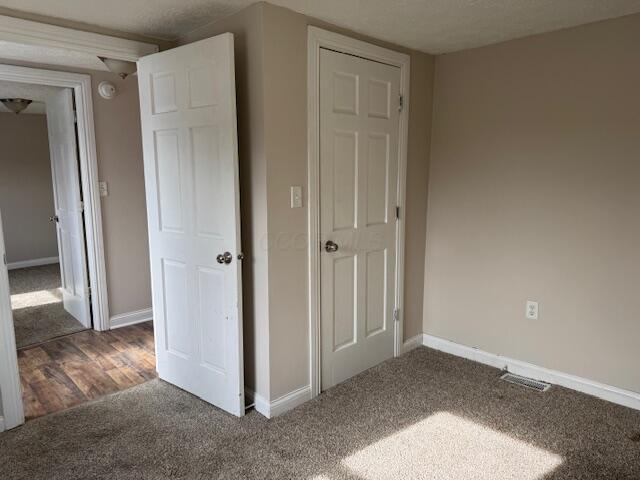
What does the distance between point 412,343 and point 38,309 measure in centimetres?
357

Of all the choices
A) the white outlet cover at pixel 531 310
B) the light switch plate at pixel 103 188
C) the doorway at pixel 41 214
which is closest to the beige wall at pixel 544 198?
the white outlet cover at pixel 531 310

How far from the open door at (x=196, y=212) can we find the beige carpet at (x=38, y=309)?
5.23 feet

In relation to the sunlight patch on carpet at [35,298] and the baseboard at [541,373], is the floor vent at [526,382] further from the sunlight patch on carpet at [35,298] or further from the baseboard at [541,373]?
the sunlight patch on carpet at [35,298]

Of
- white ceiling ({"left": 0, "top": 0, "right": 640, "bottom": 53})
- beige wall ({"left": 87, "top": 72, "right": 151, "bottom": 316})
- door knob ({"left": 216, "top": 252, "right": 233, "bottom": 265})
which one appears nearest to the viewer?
white ceiling ({"left": 0, "top": 0, "right": 640, "bottom": 53})

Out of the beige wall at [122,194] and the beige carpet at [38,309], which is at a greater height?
the beige wall at [122,194]

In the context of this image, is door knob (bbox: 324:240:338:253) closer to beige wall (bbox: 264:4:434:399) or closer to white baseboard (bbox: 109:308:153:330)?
beige wall (bbox: 264:4:434:399)

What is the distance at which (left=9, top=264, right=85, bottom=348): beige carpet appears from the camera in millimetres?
3805

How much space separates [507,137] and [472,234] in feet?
2.24

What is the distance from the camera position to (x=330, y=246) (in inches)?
105

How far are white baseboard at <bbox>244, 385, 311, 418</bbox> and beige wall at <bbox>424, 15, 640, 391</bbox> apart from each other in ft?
4.28

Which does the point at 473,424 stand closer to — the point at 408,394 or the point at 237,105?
the point at 408,394

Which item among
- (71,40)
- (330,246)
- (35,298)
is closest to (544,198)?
(330,246)

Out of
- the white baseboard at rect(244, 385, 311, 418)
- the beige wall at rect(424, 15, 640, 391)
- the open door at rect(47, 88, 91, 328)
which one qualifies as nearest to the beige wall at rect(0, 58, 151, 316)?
the open door at rect(47, 88, 91, 328)

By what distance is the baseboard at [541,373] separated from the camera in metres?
2.62
